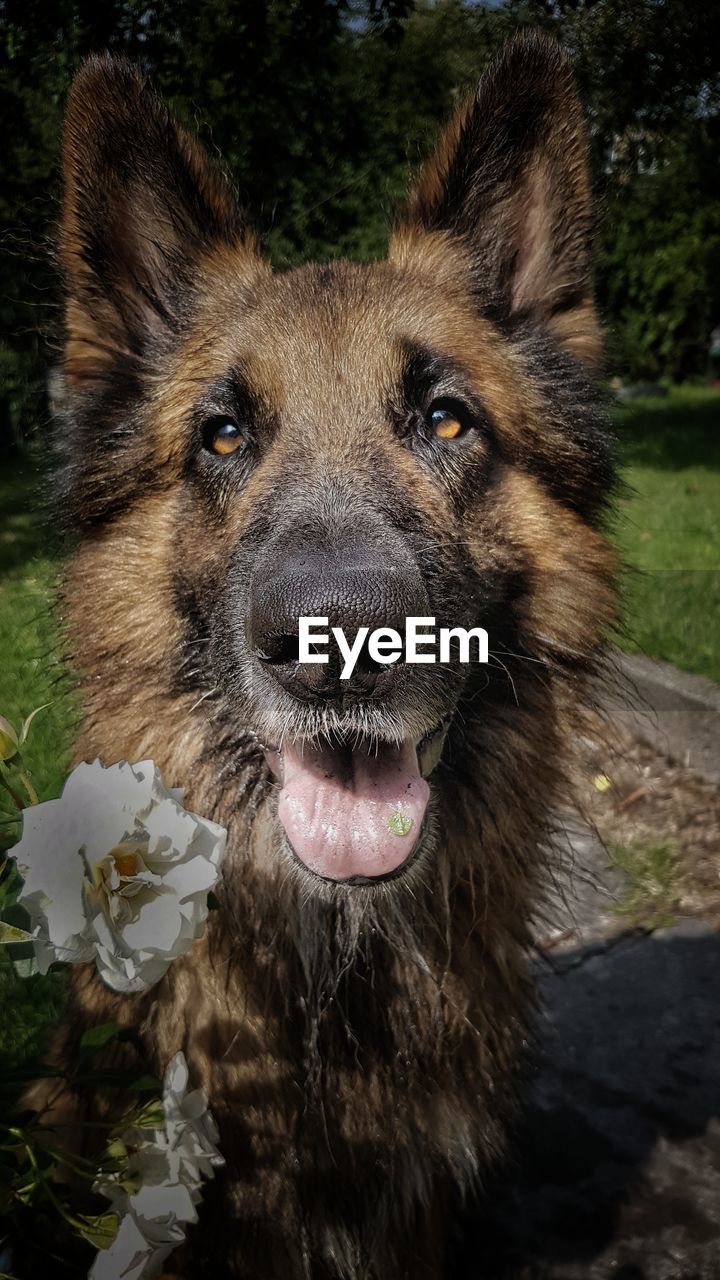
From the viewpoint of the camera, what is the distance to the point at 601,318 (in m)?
1.99

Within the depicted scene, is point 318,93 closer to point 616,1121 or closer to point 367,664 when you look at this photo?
point 367,664

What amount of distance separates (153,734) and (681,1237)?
147 centimetres

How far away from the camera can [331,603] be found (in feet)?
4.32

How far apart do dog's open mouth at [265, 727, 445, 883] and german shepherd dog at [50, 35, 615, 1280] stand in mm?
19

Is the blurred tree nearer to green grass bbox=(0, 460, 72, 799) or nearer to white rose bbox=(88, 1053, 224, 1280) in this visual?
green grass bbox=(0, 460, 72, 799)

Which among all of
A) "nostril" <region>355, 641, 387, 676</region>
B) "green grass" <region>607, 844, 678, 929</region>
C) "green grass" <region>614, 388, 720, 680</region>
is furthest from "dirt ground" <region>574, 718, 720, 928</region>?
"nostril" <region>355, 641, 387, 676</region>

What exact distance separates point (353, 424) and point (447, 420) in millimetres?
186

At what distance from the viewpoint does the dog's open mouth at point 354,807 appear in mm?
1479

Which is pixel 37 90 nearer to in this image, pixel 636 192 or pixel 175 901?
pixel 636 192

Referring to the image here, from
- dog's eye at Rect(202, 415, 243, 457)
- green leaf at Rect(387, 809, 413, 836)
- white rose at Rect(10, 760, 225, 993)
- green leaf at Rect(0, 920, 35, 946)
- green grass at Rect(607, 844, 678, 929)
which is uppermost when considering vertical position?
dog's eye at Rect(202, 415, 243, 457)

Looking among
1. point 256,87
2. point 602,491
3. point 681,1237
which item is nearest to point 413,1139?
point 681,1237

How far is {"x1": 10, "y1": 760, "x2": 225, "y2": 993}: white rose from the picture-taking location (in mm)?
1092

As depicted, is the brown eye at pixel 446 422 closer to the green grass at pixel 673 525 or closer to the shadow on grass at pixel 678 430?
the green grass at pixel 673 525

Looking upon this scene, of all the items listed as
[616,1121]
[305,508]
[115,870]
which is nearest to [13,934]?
[115,870]
